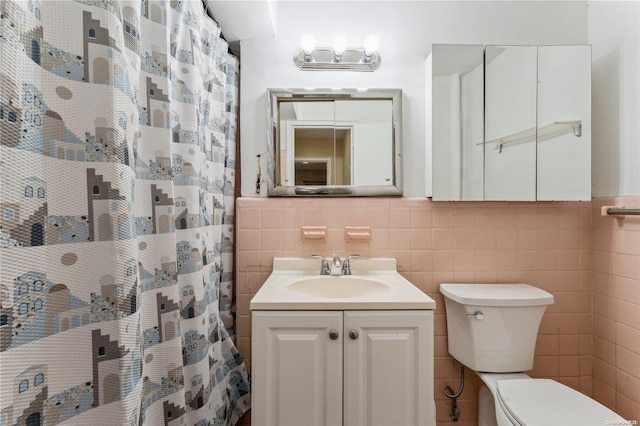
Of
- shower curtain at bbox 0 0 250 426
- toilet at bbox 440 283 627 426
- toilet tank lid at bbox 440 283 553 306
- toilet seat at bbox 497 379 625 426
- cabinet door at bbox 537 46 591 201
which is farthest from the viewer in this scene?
cabinet door at bbox 537 46 591 201

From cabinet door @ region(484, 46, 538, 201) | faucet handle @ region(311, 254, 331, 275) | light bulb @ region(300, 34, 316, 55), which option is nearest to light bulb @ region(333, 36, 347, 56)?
light bulb @ region(300, 34, 316, 55)

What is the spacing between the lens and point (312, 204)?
62.2 inches

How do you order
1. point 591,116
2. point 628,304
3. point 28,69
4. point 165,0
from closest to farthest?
point 28,69 < point 165,0 < point 628,304 < point 591,116

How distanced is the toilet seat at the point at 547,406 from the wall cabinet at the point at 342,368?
32 centimetres

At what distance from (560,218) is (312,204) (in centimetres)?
127

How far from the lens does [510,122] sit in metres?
1.48

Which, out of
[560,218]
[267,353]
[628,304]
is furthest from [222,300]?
[628,304]

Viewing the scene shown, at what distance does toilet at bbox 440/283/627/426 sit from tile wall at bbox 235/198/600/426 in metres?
0.11

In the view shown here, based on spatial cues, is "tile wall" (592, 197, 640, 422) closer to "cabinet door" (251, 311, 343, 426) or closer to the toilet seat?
the toilet seat

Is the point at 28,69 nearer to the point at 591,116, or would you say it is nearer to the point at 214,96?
the point at 214,96

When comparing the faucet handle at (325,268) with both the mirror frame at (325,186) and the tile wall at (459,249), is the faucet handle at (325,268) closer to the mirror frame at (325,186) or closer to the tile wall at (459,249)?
the tile wall at (459,249)

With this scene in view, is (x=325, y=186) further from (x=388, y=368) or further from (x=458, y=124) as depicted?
(x=388, y=368)

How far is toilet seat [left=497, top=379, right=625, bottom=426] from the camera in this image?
3.37 feet

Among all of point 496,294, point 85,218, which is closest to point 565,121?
point 496,294
